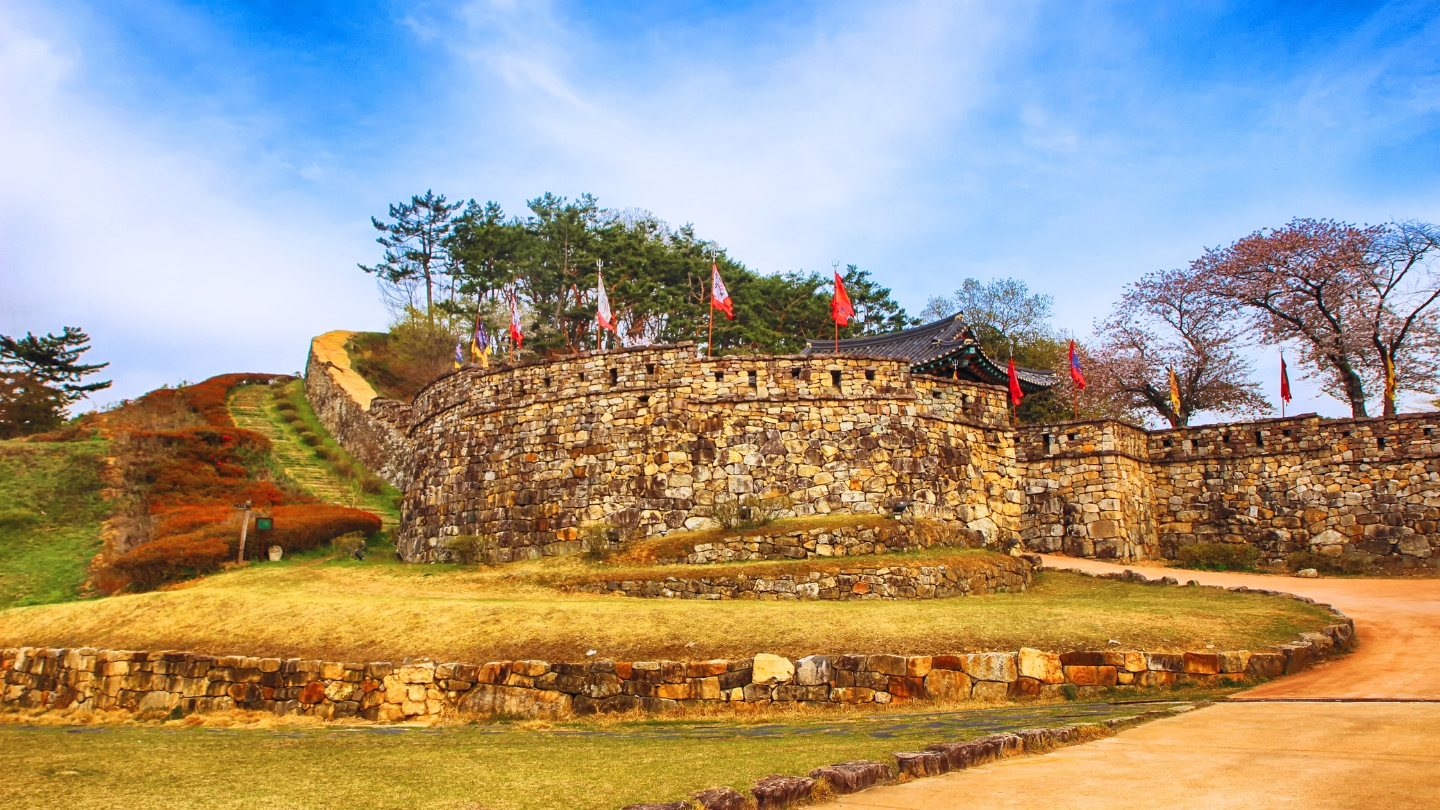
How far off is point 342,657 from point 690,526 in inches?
415

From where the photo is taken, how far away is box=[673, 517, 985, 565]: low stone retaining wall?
2067cm

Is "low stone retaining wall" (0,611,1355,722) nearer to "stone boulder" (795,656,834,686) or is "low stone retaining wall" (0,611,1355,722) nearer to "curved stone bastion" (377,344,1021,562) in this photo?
"stone boulder" (795,656,834,686)

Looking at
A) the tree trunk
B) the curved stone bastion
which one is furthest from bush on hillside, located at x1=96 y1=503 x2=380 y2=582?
the tree trunk

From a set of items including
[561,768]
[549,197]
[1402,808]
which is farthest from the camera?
[549,197]

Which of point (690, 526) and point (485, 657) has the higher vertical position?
point (690, 526)

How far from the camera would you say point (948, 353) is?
31.3 meters

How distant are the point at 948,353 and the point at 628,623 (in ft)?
65.8

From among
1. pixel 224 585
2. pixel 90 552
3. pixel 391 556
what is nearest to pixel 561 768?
pixel 224 585

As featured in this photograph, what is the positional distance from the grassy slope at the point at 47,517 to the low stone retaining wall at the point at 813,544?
1724 centimetres

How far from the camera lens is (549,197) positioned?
5725 cm

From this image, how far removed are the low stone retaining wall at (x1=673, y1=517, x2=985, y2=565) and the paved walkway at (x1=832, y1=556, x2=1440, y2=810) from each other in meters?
9.89

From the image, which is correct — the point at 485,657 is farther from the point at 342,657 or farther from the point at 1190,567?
the point at 1190,567

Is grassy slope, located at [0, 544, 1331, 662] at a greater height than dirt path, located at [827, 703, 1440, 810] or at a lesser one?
greater

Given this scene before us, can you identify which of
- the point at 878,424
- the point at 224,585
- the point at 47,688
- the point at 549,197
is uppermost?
the point at 549,197
